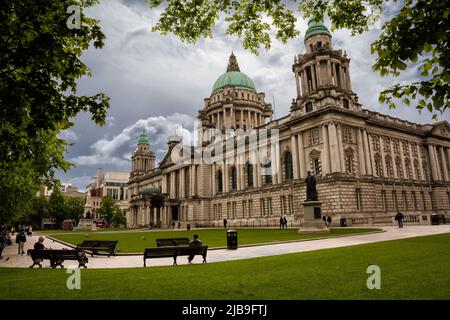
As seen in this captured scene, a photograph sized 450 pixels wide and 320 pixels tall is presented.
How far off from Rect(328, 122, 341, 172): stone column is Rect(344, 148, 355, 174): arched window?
2410mm

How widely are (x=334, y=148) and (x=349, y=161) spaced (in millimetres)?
4034

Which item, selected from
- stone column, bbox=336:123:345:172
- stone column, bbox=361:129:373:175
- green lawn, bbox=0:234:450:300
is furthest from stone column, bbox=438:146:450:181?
green lawn, bbox=0:234:450:300

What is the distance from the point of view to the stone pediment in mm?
58906

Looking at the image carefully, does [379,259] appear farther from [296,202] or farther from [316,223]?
[296,202]

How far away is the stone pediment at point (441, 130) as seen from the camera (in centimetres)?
5891

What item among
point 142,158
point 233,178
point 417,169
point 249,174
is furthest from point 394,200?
point 142,158

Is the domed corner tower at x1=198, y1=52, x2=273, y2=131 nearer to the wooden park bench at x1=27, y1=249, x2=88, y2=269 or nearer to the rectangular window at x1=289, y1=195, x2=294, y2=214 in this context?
the rectangular window at x1=289, y1=195, x2=294, y2=214

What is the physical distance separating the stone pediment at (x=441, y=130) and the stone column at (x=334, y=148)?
27.6 metres

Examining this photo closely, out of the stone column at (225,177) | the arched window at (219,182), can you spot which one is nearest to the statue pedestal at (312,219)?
the stone column at (225,177)

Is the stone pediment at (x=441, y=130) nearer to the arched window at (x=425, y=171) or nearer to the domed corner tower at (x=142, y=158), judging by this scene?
the arched window at (x=425, y=171)
